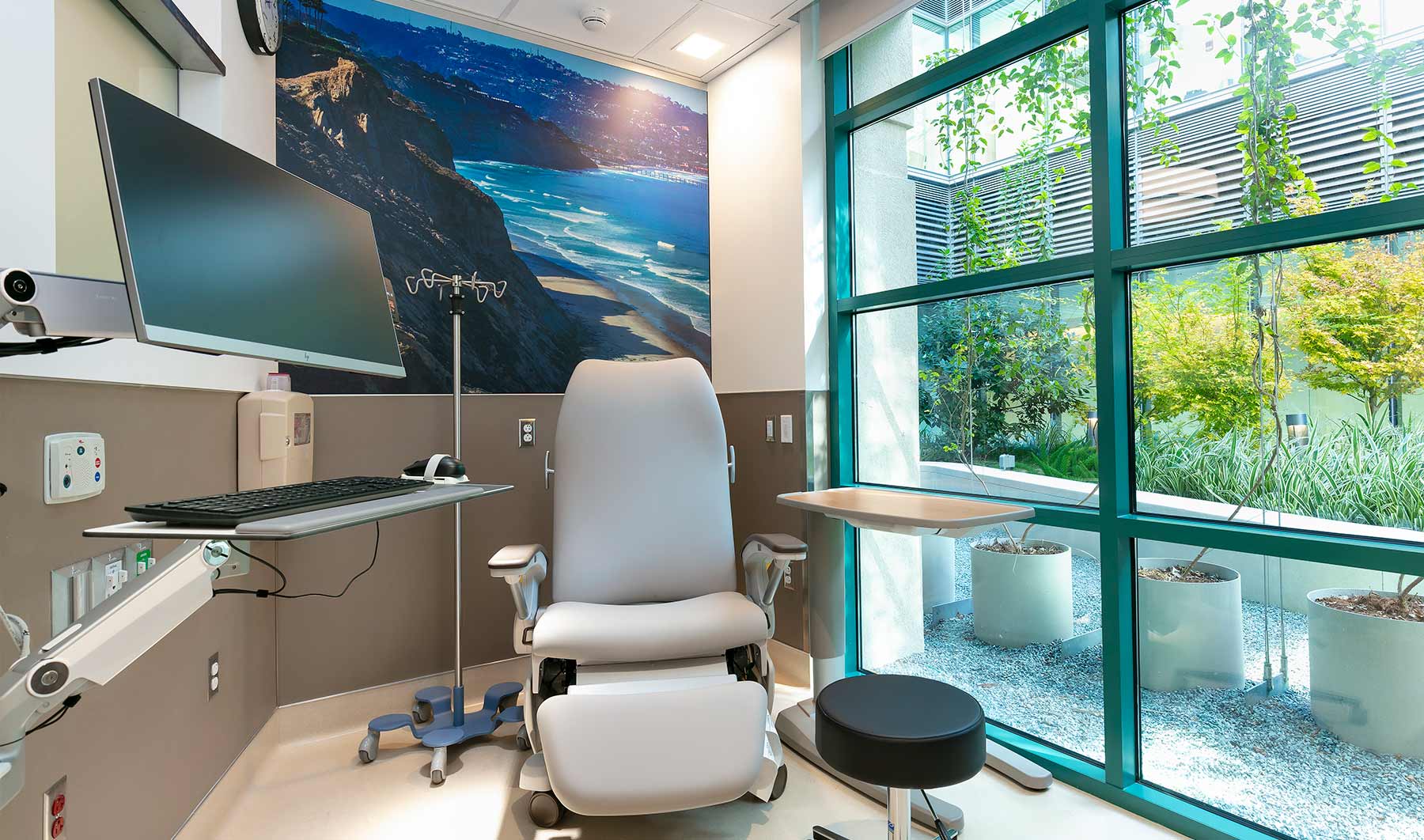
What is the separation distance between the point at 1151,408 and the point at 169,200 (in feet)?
7.76

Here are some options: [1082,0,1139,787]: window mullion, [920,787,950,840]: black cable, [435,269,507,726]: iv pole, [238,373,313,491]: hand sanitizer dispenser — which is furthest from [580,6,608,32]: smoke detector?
[920,787,950,840]: black cable

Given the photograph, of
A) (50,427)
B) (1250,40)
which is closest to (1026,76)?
(1250,40)

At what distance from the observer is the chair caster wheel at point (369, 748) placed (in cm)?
243

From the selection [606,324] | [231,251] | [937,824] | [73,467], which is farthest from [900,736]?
[606,324]

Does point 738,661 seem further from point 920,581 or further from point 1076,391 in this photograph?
point 1076,391

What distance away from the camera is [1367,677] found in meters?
1.71

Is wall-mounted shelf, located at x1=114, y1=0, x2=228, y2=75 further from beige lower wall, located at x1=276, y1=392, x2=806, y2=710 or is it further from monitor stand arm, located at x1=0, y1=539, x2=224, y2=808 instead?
monitor stand arm, located at x1=0, y1=539, x2=224, y2=808

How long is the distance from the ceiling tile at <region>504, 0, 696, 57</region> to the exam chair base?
2764mm

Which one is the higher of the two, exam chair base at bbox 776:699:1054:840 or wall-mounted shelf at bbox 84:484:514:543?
wall-mounted shelf at bbox 84:484:514:543

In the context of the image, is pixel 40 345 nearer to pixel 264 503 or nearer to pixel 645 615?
pixel 264 503

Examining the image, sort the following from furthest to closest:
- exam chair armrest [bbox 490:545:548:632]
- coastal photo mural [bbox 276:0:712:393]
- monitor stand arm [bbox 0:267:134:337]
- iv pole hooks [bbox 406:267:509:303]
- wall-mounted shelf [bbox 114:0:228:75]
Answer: iv pole hooks [bbox 406:267:509:303], coastal photo mural [bbox 276:0:712:393], exam chair armrest [bbox 490:545:548:632], wall-mounted shelf [bbox 114:0:228:75], monitor stand arm [bbox 0:267:134:337]

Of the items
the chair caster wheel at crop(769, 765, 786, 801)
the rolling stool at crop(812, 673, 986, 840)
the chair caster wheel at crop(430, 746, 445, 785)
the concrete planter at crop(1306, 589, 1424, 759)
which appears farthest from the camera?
the chair caster wheel at crop(430, 746, 445, 785)

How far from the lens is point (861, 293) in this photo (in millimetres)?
3100

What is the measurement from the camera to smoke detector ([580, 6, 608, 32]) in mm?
2949
